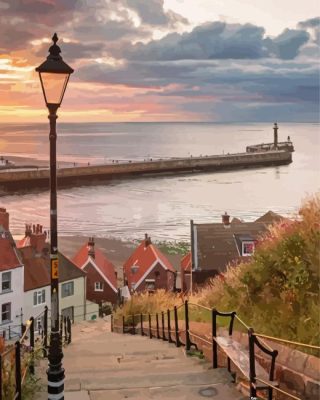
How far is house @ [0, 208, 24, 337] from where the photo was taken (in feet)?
81.8

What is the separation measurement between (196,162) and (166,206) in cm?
4436

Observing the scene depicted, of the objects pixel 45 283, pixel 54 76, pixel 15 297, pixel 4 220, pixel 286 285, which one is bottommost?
pixel 15 297

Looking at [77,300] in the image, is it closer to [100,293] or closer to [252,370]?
[100,293]

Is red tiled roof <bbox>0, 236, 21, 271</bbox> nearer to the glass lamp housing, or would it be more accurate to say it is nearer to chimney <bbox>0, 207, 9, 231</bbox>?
chimney <bbox>0, 207, 9, 231</bbox>

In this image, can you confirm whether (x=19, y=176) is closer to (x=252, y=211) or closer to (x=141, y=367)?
(x=252, y=211)

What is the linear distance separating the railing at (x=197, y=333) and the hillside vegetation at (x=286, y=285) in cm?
28

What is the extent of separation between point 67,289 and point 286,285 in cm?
2336

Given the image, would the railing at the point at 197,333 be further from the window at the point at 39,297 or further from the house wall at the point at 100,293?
the house wall at the point at 100,293

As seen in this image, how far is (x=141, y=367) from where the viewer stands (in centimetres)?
682

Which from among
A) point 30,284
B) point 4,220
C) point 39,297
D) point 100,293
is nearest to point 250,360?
point 30,284

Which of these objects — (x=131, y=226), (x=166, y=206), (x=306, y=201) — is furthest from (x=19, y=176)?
(x=306, y=201)

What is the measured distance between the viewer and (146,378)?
6117 mm

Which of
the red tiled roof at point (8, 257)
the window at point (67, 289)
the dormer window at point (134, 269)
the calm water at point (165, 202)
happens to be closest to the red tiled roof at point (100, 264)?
the dormer window at point (134, 269)

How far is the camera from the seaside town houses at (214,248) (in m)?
25.8
